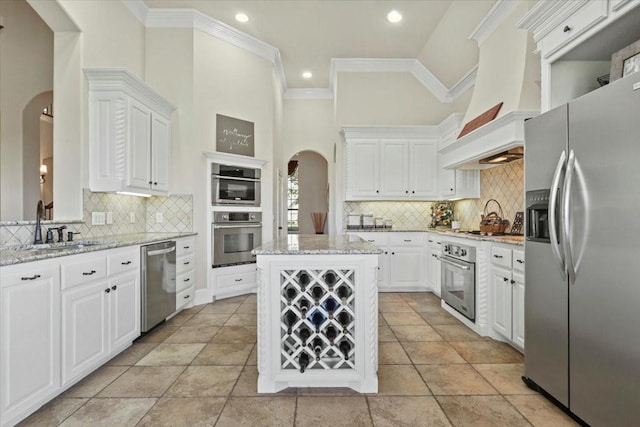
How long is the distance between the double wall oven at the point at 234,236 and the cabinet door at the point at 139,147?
40.1 inches

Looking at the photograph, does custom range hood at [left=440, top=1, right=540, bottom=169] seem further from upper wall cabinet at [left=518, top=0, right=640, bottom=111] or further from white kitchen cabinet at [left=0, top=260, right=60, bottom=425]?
white kitchen cabinet at [left=0, top=260, right=60, bottom=425]

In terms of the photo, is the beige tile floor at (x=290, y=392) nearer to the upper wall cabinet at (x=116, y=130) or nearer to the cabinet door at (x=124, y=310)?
the cabinet door at (x=124, y=310)

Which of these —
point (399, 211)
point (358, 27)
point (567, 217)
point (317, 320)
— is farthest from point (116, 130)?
point (399, 211)

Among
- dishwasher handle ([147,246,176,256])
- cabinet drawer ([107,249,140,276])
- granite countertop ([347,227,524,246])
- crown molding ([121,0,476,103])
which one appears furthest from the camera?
crown molding ([121,0,476,103])

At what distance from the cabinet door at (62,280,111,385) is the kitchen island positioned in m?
1.18

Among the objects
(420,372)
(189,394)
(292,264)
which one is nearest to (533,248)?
(420,372)

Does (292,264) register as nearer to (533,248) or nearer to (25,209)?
(533,248)

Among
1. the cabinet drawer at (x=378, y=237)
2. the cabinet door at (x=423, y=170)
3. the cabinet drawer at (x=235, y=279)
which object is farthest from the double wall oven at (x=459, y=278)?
the cabinet drawer at (x=235, y=279)

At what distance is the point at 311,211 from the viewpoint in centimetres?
874

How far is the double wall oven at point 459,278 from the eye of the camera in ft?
10.7

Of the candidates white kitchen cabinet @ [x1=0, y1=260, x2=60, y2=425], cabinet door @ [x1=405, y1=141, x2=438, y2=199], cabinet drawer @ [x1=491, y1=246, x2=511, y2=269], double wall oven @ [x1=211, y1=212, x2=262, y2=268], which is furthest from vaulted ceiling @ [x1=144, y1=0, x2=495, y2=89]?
white kitchen cabinet @ [x1=0, y1=260, x2=60, y2=425]

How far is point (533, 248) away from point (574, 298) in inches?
15.8

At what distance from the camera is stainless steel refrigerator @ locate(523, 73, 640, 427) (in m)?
1.46

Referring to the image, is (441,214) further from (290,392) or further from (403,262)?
(290,392)
